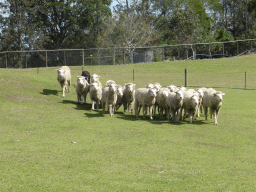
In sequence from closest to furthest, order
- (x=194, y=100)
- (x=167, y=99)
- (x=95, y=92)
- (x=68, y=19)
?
(x=194, y=100) < (x=167, y=99) < (x=95, y=92) < (x=68, y=19)

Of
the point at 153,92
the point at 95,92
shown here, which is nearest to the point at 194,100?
the point at 153,92

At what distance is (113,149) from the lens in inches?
331

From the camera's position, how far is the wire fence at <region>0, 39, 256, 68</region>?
125 feet

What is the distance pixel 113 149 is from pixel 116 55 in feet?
112

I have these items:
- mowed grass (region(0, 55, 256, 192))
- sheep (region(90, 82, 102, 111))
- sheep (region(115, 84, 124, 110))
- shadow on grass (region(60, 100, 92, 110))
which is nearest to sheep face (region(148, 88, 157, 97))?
mowed grass (region(0, 55, 256, 192))

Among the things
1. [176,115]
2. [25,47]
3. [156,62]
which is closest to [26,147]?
[176,115]

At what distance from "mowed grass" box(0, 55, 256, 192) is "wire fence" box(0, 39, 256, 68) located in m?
23.0

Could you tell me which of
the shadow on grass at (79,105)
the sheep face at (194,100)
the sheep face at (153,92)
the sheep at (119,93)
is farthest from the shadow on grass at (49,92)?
the sheep face at (194,100)

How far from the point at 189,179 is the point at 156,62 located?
36.0m

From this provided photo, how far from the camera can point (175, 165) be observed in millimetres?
7219

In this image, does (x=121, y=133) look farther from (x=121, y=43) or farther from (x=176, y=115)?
(x=121, y=43)

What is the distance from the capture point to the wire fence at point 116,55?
38.1 m

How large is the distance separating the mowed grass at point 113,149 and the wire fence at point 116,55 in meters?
23.0

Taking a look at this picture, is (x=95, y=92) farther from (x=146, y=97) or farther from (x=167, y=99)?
(x=167, y=99)
